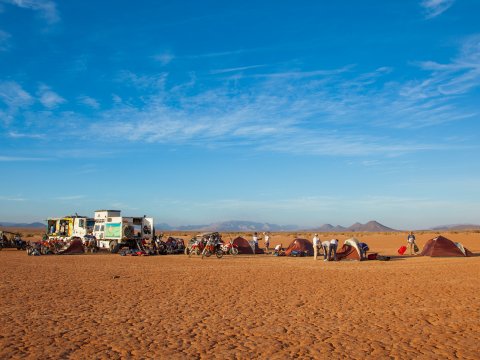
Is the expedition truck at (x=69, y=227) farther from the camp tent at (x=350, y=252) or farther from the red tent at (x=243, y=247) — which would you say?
the camp tent at (x=350, y=252)

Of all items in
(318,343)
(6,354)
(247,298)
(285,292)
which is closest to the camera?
(6,354)

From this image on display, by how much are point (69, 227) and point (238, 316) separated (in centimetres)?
2963

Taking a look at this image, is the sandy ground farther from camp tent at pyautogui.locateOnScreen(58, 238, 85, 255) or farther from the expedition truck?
the expedition truck

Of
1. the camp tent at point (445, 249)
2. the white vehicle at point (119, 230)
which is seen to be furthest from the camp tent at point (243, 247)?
the camp tent at point (445, 249)

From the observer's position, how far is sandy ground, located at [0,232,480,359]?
26.7 feet

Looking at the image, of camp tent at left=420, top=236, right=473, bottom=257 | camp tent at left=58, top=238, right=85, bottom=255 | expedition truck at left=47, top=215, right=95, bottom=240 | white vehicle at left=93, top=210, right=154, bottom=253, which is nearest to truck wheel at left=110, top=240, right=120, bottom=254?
white vehicle at left=93, top=210, right=154, bottom=253

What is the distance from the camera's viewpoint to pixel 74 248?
106 feet

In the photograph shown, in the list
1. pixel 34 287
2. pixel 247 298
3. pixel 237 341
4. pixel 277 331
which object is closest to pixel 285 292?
pixel 247 298

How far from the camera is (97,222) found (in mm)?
34906

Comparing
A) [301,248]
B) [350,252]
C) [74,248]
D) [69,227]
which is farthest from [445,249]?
[69,227]

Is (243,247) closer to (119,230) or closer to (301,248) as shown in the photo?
(301,248)

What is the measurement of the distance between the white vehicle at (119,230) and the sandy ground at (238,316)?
46.0 ft

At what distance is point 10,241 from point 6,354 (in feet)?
110

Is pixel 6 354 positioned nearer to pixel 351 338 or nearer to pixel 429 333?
pixel 351 338
